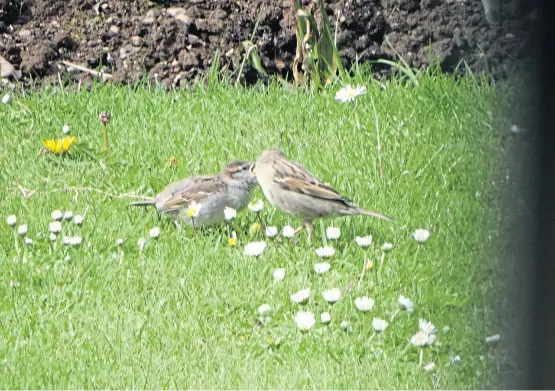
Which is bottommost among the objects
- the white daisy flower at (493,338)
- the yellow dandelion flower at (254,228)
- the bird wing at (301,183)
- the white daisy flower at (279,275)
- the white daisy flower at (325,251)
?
the yellow dandelion flower at (254,228)

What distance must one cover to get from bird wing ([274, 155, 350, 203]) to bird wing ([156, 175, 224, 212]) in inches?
12.9

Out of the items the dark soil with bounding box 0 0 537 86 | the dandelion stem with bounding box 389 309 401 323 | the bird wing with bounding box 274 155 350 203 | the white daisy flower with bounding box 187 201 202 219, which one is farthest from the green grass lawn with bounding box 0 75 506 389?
the dark soil with bounding box 0 0 537 86

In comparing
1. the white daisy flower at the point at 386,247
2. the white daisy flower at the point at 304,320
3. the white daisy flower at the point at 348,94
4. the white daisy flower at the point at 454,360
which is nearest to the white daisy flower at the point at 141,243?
the white daisy flower at the point at 304,320

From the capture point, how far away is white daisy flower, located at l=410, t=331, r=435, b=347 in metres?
3.36

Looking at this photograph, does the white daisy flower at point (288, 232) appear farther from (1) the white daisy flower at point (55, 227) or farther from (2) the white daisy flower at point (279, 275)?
(1) the white daisy flower at point (55, 227)

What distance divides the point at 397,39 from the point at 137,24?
193 cm

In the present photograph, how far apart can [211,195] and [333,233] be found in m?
0.67

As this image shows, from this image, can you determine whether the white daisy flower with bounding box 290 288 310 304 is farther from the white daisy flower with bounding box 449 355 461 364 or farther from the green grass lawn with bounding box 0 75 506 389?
the white daisy flower with bounding box 449 355 461 364

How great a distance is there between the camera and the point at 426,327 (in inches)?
136

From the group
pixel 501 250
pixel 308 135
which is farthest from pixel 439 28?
pixel 501 250

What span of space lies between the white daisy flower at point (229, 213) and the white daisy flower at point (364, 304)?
1.04m

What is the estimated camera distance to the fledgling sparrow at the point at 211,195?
4.58 metres

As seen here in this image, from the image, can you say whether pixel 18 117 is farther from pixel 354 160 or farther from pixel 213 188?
pixel 354 160

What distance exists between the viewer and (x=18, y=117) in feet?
19.3
